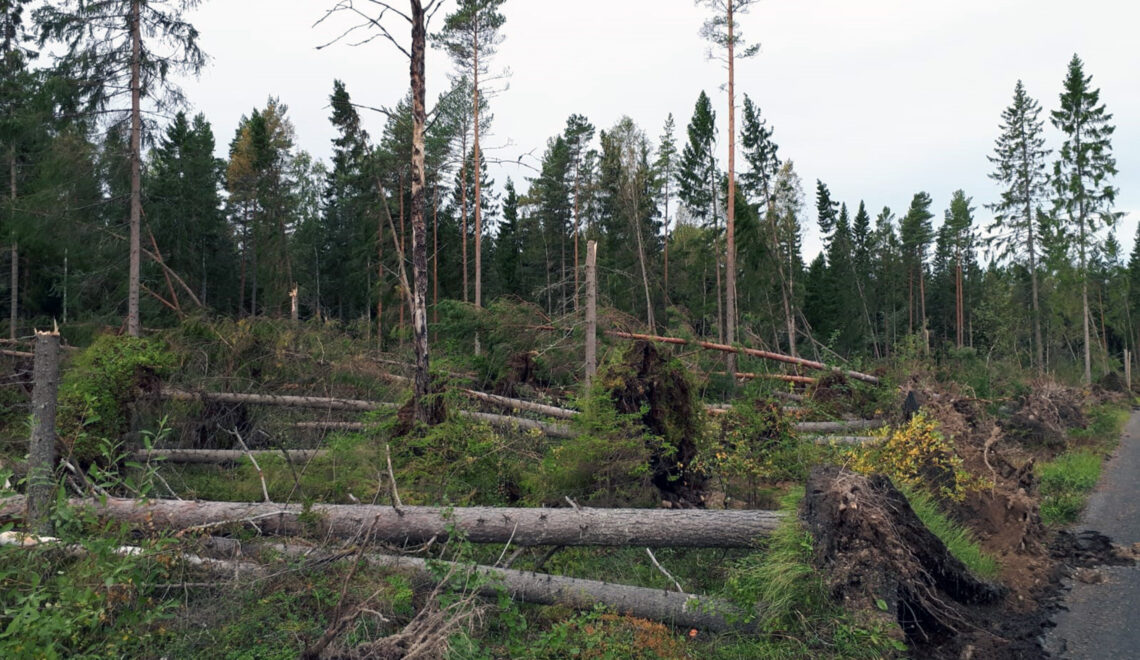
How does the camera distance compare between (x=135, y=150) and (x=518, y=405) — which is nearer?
(x=518, y=405)

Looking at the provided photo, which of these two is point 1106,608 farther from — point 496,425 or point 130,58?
point 130,58

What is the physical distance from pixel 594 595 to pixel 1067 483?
8.52 meters

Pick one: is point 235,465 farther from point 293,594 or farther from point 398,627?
point 398,627

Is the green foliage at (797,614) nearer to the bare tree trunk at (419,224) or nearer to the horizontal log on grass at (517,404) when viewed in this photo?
the bare tree trunk at (419,224)

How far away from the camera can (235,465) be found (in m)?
9.80

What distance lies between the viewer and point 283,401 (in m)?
10.6

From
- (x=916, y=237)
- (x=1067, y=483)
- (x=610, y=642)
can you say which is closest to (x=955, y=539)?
(x=610, y=642)

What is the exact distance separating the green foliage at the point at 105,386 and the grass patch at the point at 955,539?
9.21m

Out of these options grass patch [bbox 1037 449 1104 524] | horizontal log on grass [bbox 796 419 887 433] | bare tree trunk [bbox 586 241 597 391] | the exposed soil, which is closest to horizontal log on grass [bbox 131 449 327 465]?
bare tree trunk [bbox 586 241 597 391]

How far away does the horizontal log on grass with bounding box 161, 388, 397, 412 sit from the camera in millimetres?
10125

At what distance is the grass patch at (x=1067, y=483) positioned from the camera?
8164 millimetres

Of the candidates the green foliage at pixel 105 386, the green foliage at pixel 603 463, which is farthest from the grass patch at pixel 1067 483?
the green foliage at pixel 105 386

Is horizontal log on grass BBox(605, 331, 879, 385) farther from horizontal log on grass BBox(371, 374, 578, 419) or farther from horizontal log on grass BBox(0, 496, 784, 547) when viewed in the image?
horizontal log on grass BBox(0, 496, 784, 547)

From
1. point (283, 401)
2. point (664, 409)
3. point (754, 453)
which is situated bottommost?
point (754, 453)
